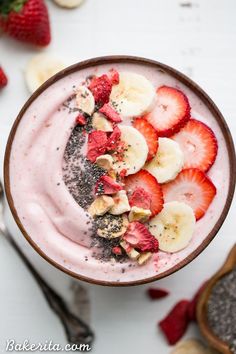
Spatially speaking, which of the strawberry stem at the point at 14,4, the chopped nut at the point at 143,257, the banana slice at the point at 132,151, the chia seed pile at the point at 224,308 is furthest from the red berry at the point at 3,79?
A: the chia seed pile at the point at 224,308

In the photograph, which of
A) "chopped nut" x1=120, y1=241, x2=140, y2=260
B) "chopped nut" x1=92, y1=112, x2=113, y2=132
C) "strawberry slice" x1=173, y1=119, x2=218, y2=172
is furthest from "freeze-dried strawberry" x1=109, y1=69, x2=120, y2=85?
"chopped nut" x1=120, y1=241, x2=140, y2=260

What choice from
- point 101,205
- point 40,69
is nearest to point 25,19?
point 40,69

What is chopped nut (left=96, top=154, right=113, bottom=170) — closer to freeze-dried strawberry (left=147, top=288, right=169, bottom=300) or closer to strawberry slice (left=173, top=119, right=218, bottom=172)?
strawberry slice (left=173, top=119, right=218, bottom=172)

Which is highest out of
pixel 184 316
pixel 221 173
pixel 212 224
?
pixel 221 173

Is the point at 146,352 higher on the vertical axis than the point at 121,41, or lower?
lower

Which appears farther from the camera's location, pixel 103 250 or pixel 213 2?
pixel 213 2

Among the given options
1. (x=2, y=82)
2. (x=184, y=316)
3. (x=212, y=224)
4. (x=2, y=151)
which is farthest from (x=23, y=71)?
(x=184, y=316)

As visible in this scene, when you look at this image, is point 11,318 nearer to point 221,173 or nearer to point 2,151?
point 2,151

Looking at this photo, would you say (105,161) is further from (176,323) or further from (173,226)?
(176,323)
